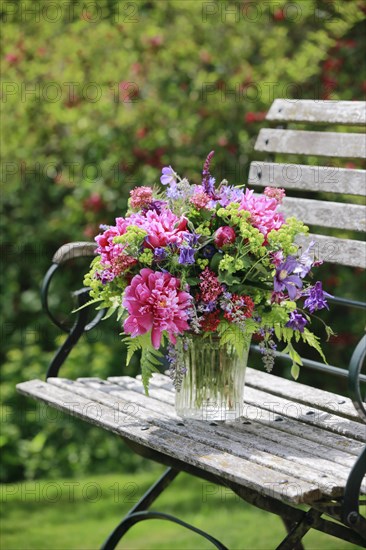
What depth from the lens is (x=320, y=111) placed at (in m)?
3.34

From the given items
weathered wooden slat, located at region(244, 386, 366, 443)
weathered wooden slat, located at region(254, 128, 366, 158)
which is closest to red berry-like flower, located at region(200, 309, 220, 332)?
weathered wooden slat, located at region(244, 386, 366, 443)

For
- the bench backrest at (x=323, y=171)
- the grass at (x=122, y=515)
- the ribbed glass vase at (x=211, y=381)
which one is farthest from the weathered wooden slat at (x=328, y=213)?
the grass at (x=122, y=515)

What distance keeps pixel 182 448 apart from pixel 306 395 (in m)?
0.61

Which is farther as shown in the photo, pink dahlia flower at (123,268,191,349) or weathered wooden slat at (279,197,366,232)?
weathered wooden slat at (279,197,366,232)

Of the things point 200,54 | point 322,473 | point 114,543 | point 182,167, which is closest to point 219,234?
point 322,473

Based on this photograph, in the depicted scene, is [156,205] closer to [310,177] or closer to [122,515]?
[310,177]

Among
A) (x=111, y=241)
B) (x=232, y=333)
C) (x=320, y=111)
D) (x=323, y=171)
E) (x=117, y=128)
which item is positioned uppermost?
(x=117, y=128)

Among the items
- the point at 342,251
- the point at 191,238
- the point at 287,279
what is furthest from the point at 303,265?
the point at 342,251

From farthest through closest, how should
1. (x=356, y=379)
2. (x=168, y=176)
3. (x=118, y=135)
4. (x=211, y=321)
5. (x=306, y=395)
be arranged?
(x=118, y=135) < (x=306, y=395) < (x=168, y=176) < (x=211, y=321) < (x=356, y=379)

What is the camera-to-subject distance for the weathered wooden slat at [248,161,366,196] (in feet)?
10.5

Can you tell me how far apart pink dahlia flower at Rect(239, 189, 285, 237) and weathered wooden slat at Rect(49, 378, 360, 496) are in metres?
Answer: 0.48

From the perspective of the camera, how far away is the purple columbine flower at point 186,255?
240 cm

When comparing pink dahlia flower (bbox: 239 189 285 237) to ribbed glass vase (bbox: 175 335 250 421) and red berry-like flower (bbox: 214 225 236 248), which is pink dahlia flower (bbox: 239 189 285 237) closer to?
red berry-like flower (bbox: 214 225 236 248)

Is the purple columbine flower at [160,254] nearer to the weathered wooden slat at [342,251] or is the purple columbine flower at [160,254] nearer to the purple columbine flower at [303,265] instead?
the purple columbine flower at [303,265]
